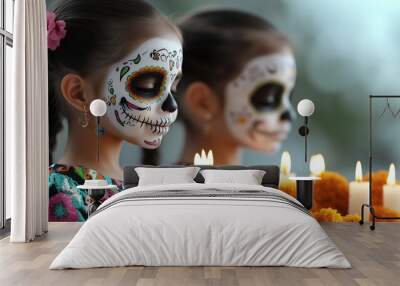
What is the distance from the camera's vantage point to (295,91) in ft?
26.2

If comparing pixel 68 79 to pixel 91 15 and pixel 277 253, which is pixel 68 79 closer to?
pixel 91 15

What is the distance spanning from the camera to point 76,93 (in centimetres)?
791

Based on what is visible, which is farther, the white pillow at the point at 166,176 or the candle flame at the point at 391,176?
the candle flame at the point at 391,176

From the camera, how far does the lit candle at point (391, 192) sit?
7.89 m

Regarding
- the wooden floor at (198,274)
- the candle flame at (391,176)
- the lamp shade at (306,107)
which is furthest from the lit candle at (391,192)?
the wooden floor at (198,274)

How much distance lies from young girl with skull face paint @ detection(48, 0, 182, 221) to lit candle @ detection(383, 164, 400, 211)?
9.51 feet

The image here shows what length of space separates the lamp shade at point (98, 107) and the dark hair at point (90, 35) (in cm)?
55

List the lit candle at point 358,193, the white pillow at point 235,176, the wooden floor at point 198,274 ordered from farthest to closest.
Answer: the lit candle at point 358,193, the white pillow at point 235,176, the wooden floor at point 198,274

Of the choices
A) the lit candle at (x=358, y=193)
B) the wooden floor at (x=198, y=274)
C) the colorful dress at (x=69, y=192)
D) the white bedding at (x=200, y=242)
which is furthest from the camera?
the lit candle at (x=358, y=193)

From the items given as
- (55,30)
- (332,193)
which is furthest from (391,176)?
(55,30)

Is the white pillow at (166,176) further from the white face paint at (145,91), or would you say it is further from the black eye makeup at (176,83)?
the black eye makeup at (176,83)

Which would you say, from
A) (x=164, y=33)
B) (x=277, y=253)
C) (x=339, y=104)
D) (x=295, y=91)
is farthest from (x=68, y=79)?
(x=277, y=253)

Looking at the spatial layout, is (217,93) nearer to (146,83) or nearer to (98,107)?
(146,83)

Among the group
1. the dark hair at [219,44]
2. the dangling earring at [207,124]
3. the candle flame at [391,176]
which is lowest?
the candle flame at [391,176]
